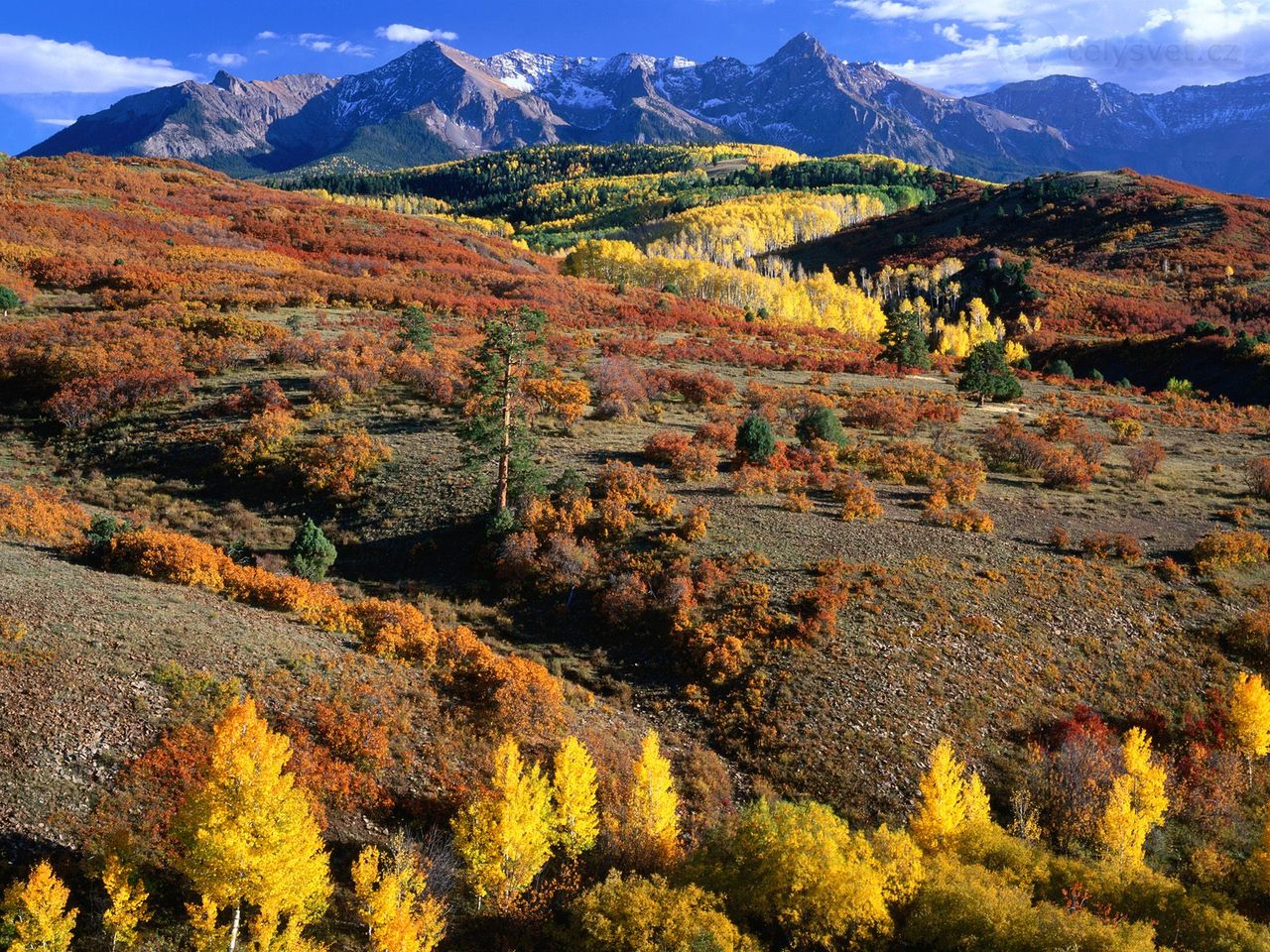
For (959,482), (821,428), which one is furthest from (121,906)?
(821,428)

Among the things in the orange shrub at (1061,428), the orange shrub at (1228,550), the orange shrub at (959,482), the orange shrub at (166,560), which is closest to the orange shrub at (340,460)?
the orange shrub at (166,560)

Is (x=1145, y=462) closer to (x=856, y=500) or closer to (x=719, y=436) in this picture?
(x=856, y=500)

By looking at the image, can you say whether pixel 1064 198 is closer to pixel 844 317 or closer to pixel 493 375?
pixel 844 317

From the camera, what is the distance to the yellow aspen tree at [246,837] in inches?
439

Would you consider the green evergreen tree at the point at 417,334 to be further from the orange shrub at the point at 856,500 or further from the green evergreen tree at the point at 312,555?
the orange shrub at the point at 856,500

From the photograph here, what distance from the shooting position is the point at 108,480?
31.8 m

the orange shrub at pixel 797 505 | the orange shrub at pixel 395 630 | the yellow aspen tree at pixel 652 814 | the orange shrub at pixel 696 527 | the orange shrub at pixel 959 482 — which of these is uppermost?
the orange shrub at pixel 959 482

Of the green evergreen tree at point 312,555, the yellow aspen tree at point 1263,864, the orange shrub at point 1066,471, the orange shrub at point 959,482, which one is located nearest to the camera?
the yellow aspen tree at point 1263,864

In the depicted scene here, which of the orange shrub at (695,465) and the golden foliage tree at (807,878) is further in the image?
the orange shrub at (695,465)

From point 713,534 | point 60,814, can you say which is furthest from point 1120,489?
point 60,814

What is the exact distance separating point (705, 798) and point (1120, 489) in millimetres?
29436

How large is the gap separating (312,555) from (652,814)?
53.9 feet

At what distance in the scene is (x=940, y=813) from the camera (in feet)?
53.2

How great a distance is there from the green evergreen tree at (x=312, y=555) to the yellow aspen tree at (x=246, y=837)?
46.7 ft
